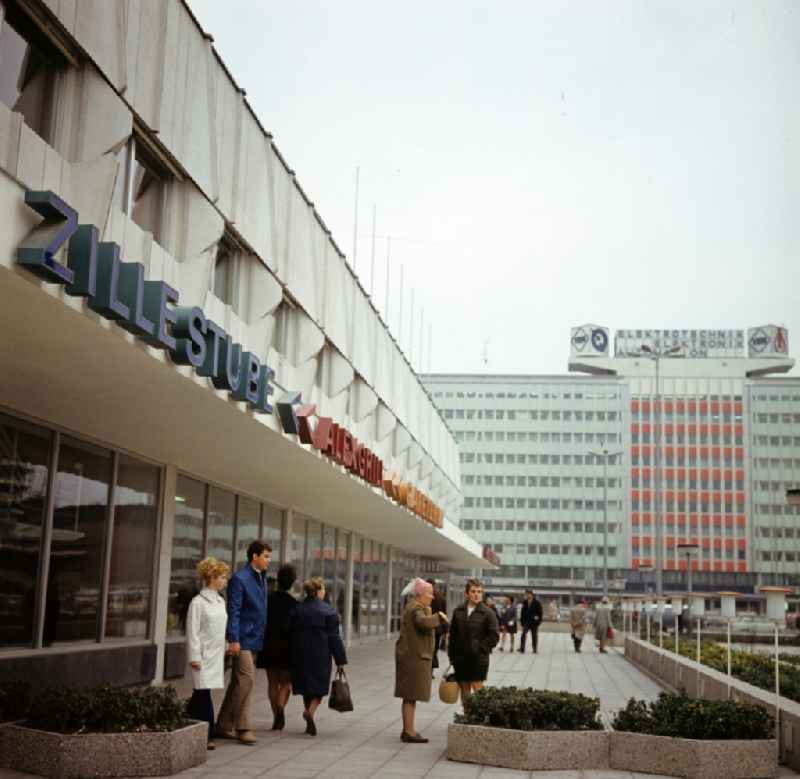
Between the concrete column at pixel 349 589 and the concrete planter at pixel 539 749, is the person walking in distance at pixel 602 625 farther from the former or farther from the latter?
the concrete planter at pixel 539 749

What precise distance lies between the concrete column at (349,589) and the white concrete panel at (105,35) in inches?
892

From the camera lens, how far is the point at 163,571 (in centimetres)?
1692

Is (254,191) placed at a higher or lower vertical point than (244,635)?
higher

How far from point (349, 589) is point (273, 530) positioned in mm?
8223

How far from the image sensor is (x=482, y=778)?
30.6 feet

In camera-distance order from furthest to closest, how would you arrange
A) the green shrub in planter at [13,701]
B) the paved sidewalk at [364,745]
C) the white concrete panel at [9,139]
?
the green shrub in planter at [13,701], the paved sidewalk at [364,745], the white concrete panel at [9,139]

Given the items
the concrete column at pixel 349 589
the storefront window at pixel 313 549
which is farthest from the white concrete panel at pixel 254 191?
the concrete column at pixel 349 589

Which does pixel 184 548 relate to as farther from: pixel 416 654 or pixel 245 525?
pixel 416 654

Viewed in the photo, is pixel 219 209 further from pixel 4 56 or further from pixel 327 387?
pixel 327 387

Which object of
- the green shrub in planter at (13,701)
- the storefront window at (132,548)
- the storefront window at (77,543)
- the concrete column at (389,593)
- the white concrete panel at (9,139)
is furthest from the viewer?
the concrete column at (389,593)

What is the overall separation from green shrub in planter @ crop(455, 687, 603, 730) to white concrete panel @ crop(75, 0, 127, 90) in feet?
22.1

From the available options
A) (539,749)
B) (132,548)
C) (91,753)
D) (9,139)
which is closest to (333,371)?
(132,548)

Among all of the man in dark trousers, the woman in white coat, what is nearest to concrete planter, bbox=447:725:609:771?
the woman in white coat

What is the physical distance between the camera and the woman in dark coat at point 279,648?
1184cm
